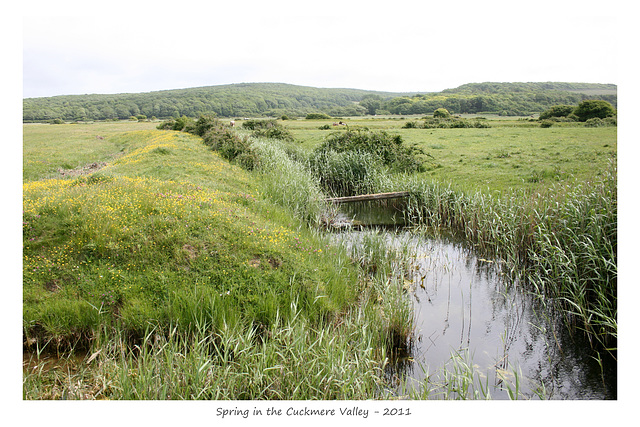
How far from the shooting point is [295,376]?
15.5 feet

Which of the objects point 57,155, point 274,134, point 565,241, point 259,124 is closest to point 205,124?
point 274,134

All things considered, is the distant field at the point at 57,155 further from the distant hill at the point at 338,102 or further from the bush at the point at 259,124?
the bush at the point at 259,124

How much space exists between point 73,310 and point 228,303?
2.59 meters

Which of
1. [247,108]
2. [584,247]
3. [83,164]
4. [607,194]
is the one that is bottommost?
[584,247]

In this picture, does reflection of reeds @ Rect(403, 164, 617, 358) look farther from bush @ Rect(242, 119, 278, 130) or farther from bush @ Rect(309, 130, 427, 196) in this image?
bush @ Rect(242, 119, 278, 130)

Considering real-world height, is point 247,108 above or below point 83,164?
above

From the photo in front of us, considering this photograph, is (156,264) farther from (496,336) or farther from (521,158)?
(521,158)

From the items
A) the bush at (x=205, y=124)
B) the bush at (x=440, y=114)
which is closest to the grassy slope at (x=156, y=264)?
the bush at (x=205, y=124)

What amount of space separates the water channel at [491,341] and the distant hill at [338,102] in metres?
4.86

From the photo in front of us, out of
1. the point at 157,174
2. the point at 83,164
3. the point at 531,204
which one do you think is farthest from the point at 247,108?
the point at 531,204

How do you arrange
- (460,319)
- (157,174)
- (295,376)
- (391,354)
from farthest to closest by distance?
(157,174), (460,319), (391,354), (295,376)

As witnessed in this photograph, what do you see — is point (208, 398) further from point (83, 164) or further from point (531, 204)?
point (83, 164)

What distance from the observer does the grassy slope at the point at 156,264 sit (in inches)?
239

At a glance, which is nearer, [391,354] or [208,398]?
[208,398]
